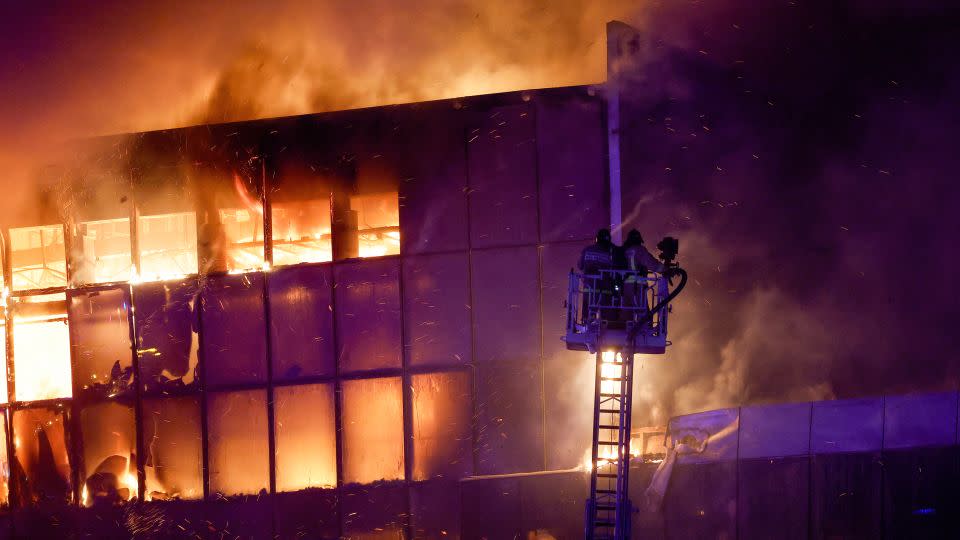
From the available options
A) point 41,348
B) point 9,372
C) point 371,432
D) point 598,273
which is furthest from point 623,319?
point 9,372

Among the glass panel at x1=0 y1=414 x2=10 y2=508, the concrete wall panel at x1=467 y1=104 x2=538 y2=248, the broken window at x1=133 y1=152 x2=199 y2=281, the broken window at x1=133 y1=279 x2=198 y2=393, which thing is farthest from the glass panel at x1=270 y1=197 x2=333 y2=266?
the glass panel at x1=0 y1=414 x2=10 y2=508

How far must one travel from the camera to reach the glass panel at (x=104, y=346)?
840cm

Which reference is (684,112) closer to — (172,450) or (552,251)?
(552,251)

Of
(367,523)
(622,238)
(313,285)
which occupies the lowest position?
(367,523)

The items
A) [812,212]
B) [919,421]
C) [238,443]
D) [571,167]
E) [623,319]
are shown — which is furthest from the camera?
[238,443]

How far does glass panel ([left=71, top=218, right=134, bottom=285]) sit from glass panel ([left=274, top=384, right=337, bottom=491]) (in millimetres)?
2916

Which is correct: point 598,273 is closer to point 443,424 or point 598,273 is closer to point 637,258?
point 637,258

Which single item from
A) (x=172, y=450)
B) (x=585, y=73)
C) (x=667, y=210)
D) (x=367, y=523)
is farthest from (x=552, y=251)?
(x=172, y=450)

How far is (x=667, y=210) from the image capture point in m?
7.69

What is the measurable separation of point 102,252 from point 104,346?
4.37 ft

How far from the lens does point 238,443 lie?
8.30 m

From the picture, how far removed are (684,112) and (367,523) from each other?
688 centimetres

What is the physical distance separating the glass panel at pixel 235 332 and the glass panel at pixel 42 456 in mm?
2308

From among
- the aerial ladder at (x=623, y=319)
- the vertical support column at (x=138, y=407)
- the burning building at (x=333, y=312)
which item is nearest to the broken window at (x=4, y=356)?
the burning building at (x=333, y=312)
